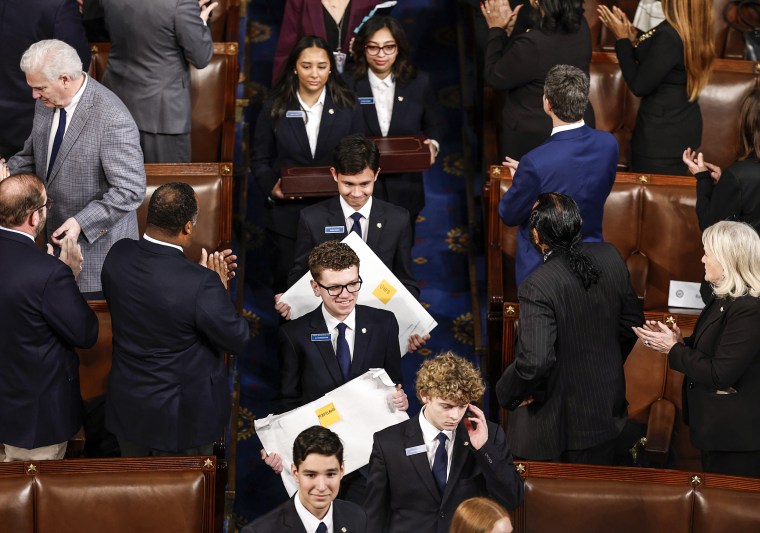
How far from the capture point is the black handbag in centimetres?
550

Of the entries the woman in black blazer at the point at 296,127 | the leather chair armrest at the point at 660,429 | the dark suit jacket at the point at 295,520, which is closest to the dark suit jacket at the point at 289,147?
the woman in black blazer at the point at 296,127

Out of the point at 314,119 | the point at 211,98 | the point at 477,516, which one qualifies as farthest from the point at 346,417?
the point at 211,98

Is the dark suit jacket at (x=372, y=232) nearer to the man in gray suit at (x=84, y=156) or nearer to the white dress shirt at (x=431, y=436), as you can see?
the man in gray suit at (x=84, y=156)

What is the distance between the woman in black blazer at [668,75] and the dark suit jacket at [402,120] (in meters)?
0.85

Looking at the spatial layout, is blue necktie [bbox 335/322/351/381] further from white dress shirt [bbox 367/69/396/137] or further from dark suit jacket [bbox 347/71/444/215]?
white dress shirt [bbox 367/69/396/137]

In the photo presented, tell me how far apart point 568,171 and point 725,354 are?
909mm

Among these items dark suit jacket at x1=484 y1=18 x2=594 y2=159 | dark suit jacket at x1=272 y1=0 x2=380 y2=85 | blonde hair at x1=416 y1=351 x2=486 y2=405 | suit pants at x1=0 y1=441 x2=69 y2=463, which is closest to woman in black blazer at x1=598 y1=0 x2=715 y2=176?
dark suit jacket at x1=484 y1=18 x2=594 y2=159

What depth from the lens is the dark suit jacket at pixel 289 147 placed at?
4621 mm

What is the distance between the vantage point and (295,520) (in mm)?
3002

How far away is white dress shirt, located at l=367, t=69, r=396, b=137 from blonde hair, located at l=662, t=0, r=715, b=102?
1.16m

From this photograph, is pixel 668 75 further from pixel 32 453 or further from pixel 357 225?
pixel 32 453

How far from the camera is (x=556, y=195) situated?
3523 mm

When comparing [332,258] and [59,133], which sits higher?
[59,133]

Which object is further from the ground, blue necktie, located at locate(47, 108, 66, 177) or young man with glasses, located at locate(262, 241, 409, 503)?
blue necktie, located at locate(47, 108, 66, 177)
